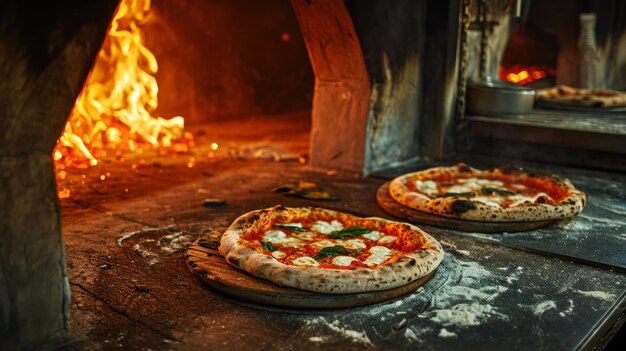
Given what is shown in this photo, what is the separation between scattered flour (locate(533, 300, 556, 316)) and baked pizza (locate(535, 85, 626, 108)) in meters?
Answer: 4.47

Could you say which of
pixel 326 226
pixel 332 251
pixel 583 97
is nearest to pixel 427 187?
pixel 326 226

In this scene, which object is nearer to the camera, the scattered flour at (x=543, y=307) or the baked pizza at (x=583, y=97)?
the scattered flour at (x=543, y=307)

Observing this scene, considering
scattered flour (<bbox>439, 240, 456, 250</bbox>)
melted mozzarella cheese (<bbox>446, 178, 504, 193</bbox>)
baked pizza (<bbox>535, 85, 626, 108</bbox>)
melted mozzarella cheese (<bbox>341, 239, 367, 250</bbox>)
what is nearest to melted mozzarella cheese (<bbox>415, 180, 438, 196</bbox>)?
melted mozzarella cheese (<bbox>446, 178, 504, 193</bbox>)

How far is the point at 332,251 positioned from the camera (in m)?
3.82

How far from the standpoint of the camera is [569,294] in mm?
3676

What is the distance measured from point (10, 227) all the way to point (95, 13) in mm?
912

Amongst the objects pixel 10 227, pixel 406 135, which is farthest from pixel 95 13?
pixel 406 135

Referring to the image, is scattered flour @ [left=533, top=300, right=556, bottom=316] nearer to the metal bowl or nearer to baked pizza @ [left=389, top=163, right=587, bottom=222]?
baked pizza @ [left=389, top=163, right=587, bottom=222]

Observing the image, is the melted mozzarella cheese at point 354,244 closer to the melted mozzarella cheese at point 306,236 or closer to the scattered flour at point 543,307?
A: the melted mozzarella cheese at point 306,236

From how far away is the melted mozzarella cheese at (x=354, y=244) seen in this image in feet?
13.1

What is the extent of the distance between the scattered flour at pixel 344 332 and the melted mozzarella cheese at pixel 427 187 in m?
2.11

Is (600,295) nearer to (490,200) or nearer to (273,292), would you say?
(490,200)

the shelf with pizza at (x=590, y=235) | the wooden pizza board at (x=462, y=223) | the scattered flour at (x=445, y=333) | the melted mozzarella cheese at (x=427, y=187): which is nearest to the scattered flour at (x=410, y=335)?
the scattered flour at (x=445, y=333)

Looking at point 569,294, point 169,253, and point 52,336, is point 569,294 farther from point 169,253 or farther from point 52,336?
point 52,336
